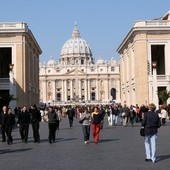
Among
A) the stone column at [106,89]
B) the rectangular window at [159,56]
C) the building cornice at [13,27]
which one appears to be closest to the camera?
the building cornice at [13,27]

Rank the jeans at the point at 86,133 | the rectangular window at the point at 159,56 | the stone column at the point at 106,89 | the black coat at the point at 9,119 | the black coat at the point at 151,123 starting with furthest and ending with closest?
the stone column at the point at 106,89 < the rectangular window at the point at 159,56 < the black coat at the point at 9,119 < the jeans at the point at 86,133 < the black coat at the point at 151,123

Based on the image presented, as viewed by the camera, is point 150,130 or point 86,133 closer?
point 150,130

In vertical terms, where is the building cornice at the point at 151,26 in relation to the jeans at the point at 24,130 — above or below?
above

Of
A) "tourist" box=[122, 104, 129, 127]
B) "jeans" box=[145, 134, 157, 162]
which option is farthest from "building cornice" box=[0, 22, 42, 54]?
"jeans" box=[145, 134, 157, 162]

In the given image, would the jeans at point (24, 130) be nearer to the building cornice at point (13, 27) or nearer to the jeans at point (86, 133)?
the jeans at point (86, 133)

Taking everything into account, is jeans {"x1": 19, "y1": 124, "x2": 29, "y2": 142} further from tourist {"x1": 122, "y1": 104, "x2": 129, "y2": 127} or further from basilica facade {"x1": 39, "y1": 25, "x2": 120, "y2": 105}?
Result: basilica facade {"x1": 39, "y1": 25, "x2": 120, "y2": 105}

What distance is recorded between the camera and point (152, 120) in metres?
13.5

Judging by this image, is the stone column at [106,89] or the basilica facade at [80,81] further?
the basilica facade at [80,81]

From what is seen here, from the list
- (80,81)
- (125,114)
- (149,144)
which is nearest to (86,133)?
(149,144)

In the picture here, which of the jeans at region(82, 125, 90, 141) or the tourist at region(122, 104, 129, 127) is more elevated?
the tourist at region(122, 104, 129, 127)

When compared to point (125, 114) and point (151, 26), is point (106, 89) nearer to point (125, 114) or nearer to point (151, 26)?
point (151, 26)

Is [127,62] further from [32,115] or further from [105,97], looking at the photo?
[105,97]

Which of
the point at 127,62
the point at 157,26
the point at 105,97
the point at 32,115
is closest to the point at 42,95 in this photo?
the point at 105,97

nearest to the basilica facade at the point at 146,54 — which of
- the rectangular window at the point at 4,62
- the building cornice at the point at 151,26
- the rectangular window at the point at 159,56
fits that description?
the building cornice at the point at 151,26
